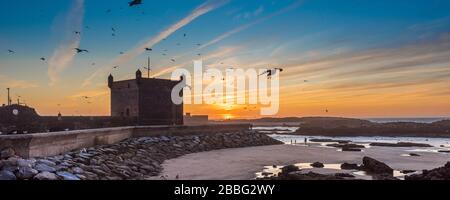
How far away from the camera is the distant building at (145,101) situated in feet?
106

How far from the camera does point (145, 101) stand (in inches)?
1277

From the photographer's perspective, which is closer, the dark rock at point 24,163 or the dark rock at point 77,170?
the dark rock at point 24,163

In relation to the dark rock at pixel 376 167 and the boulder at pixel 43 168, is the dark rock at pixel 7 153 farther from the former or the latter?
the dark rock at pixel 376 167

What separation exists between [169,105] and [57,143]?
19828 mm

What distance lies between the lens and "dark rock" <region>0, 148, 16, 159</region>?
11128 mm

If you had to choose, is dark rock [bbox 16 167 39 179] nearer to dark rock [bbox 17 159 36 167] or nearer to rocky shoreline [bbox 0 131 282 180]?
rocky shoreline [bbox 0 131 282 180]

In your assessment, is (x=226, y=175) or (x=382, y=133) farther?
(x=382, y=133)

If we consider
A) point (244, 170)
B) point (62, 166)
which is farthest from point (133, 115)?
point (62, 166)

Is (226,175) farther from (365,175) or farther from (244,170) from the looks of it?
(365,175)

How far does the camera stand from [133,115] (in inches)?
1277

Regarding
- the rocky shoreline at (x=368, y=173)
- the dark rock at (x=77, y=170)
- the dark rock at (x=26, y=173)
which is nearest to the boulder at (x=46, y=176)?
the dark rock at (x=26, y=173)

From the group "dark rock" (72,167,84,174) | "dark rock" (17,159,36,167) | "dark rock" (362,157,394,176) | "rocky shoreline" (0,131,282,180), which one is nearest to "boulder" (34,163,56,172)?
"rocky shoreline" (0,131,282,180)

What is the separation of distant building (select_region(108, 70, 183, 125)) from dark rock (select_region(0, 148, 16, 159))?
19981mm

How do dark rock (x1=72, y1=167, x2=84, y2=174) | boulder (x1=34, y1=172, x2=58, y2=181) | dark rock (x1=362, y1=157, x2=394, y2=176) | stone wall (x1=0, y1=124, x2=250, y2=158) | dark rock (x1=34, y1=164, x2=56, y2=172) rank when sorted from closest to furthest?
boulder (x1=34, y1=172, x2=58, y2=181)
dark rock (x1=34, y1=164, x2=56, y2=172)
stone wall (x1=0, y1=124, x2=250, y2=158)
dark rock (x1=72, y1=167, x2=84, y2=174)
dark rock (x1=362, y1=157, x2=394, y2=176)
